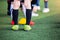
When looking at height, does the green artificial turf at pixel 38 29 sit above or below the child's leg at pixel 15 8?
below

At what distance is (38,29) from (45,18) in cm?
76

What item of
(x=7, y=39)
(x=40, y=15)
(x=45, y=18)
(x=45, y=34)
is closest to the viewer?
(x=7, y=39)

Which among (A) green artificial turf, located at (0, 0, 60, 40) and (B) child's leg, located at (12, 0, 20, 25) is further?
(B) child's leg, located at (12, 0, 20, 25)

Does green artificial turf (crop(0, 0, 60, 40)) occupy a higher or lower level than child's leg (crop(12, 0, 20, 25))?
lower

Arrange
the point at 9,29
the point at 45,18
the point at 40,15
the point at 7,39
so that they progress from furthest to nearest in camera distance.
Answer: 1. the point at 40,15
2. the point at 45,18
3. the point at 9,29
4. the point at 7,39

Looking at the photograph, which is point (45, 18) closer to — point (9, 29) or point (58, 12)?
point (58, 12)

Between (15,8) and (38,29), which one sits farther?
(38,29)

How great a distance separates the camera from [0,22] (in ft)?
11.9

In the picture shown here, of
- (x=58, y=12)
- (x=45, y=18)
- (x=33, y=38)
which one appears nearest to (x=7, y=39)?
(x=33, y=38)

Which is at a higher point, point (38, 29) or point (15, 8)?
point (15, 8)

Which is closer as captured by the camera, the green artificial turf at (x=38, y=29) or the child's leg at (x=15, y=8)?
the green artificial turf at (x=38, y=29)

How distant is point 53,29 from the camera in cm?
324

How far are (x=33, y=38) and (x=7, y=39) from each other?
14.1 inches

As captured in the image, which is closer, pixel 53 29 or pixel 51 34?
pixel 51 34
